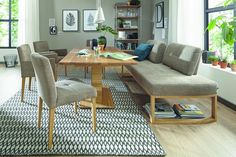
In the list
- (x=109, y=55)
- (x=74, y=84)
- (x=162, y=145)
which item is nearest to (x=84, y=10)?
(x=109, y=55)

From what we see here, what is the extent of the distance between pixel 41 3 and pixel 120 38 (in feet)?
8.75

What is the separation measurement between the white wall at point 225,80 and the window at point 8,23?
6365mm

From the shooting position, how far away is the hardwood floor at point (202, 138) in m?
2.71

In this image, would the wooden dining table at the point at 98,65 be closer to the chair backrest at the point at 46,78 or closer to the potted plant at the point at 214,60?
the chair backrest at the point at 46,78

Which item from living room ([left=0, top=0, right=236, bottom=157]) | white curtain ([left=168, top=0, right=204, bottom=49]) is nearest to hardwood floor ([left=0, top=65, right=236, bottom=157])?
living room ([left=0, top=0, right=236, bottom=157])

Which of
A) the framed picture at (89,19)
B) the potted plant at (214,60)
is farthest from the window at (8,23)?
the potted plant at (214,60)

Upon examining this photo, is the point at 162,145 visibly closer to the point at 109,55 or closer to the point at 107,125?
the point at 107,125

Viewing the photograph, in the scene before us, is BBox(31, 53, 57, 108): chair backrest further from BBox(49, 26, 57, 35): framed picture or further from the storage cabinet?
BBox(49, 26, 57, 35): framed picture

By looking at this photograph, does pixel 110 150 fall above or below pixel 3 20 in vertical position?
below

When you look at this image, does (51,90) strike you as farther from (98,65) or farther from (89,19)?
(89,19)

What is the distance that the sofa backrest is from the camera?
158 inches

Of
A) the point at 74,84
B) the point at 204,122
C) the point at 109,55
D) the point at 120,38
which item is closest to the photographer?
the point at 74,84

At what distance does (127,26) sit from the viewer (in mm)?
9000

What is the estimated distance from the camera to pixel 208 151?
8.95 ft
